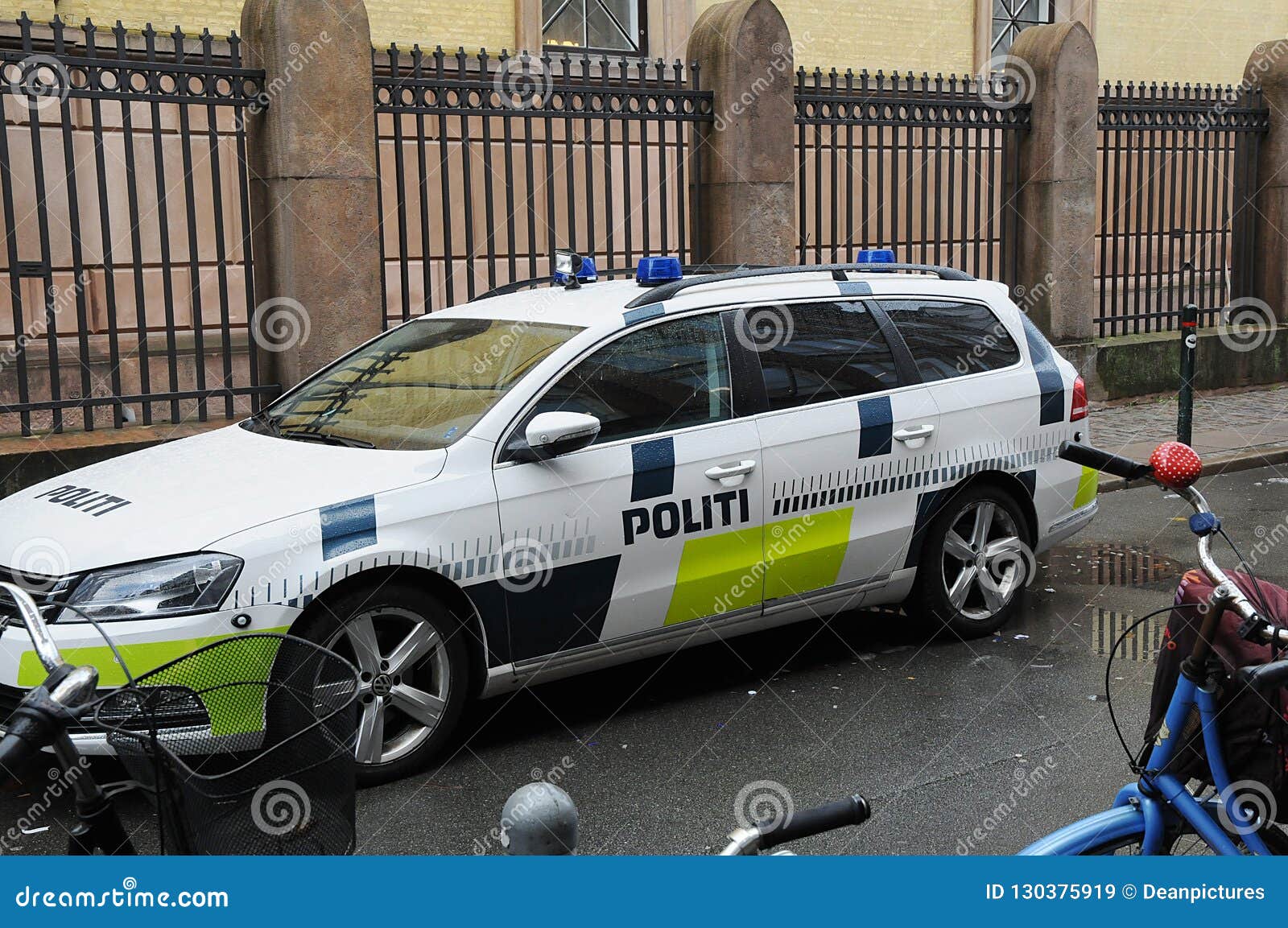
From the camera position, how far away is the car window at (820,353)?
19.5 feet

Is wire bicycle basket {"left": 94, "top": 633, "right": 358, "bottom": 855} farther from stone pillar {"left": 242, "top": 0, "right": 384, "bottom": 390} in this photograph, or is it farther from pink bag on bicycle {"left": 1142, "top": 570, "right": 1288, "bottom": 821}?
stone pillar {"left": 242, "top": 0, "right": 384, "bottom": 390}

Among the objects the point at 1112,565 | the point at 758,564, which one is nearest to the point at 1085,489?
the point at 1112,565

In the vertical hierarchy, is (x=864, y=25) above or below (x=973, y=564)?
above

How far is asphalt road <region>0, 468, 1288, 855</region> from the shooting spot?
178 inches

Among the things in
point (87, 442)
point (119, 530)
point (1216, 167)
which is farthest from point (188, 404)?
point (1216, 167)

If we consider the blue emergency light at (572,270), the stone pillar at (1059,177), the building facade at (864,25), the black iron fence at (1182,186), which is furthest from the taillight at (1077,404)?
the building facade at (864,25)

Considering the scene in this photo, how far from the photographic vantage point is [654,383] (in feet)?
18.4

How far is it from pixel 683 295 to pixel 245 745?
3.75m

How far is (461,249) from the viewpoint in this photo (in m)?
13.4

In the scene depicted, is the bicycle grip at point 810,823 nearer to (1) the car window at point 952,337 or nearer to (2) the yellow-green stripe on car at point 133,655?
(2) the yellow-green stripe on car at point 133,655

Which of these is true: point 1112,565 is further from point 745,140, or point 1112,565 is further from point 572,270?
point 745,140

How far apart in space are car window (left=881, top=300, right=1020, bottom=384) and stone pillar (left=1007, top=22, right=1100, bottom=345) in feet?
24.5

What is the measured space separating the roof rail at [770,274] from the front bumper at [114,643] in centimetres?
210

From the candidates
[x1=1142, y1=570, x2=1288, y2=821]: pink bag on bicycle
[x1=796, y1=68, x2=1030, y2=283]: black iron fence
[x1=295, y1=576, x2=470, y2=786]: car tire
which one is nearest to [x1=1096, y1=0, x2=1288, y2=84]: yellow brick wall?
[x1=796, y1=68, x2=1030, y2=283]: black iron fence
